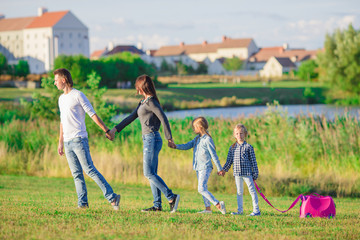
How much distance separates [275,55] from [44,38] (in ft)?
238

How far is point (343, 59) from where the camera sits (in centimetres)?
6097

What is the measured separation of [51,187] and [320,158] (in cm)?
846

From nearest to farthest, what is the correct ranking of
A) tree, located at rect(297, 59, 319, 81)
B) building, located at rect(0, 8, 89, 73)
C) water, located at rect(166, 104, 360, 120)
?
water, located at rect(166, 104, 360, 120) → tree, located at rect(297, 59, 319, 81) → building, located at rect(0, 8, 89, 73)

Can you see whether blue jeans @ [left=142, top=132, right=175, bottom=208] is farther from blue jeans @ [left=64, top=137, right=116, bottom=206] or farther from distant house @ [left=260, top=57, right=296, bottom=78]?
distant house @ [left=260, top=57, right=296, bottom=78]

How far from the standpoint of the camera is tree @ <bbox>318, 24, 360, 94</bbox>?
199ft

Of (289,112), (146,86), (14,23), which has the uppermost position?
(14,23)

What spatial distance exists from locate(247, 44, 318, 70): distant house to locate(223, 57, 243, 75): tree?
11.0 m

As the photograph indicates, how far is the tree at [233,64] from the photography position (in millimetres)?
140250

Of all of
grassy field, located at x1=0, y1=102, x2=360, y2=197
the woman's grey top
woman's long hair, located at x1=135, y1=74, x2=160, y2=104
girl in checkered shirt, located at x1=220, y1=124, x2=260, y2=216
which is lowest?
grassy field, located at x1=0, y1=102, x2=360, y2=197

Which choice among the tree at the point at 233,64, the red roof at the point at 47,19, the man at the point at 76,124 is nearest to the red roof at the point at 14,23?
the red roof at the point at 47,19

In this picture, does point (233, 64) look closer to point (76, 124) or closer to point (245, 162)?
point (245, 162)

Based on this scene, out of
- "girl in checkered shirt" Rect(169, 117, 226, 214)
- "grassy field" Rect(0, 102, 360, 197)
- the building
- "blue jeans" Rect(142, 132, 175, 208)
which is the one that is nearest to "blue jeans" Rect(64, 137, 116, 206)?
"blue jeans" Rect(142, 132, 175, 208)

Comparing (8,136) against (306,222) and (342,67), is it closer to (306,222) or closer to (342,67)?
(306,222)

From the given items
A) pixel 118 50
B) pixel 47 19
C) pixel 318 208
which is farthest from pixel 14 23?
pixel 318 208
